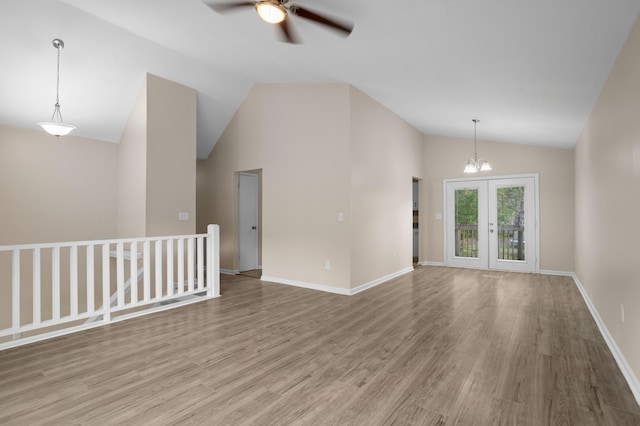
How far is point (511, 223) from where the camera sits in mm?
6938

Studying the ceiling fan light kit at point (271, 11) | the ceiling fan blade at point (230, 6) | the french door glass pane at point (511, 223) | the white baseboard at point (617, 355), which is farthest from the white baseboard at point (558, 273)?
the ceiling fan blade at point (230, 6)

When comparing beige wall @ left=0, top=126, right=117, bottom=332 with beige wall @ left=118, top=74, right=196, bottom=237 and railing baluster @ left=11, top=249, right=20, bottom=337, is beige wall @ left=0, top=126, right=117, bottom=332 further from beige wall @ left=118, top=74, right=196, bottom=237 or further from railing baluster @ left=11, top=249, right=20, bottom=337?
railing baluster @ left=11, top=249, right=20, bottom=337

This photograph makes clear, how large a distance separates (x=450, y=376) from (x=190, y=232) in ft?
14.6

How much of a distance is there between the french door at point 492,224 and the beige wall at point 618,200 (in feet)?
9.13

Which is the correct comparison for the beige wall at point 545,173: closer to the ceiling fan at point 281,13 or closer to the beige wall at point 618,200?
the beige wall at point 618,200

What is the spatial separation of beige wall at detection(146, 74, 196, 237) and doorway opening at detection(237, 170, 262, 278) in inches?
56.4

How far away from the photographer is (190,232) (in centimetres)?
Answer: 557

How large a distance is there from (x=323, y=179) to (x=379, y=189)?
3.64ft

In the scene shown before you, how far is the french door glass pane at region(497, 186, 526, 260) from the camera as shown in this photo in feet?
22.5

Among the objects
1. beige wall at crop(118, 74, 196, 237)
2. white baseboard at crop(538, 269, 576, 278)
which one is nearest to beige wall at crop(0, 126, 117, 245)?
beige wall at crop(118, 74, 196, 237)

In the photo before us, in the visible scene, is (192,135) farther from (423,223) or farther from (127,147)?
(423,223)

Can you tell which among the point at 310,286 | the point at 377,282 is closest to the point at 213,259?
the point at 310,286

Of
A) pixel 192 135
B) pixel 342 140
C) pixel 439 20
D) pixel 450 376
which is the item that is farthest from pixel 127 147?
pixel 450 376

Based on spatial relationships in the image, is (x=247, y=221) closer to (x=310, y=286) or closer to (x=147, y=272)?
(x=310, y=286)
